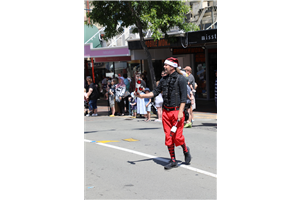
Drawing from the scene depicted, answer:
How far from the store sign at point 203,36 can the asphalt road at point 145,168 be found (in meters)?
5.01

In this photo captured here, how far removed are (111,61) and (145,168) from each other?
16741 millimetres

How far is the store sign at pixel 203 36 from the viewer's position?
14.0 m

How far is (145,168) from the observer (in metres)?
6.26

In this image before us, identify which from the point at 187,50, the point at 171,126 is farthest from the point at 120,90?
the point at 171,126

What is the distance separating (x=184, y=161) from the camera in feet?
22.2

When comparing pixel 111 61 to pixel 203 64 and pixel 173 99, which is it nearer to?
pixel 203 64

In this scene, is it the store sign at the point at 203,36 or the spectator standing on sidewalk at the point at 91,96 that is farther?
the spectator standing on sidewalk at the point at 91,96

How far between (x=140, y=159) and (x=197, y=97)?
13.8 meters

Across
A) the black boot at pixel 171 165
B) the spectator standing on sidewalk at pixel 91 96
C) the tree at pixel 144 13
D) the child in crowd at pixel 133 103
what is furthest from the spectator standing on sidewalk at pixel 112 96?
the black boot at pixel 171 165

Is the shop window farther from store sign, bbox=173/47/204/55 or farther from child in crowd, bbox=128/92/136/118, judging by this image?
child in crowd, bbox=128/92/136/118

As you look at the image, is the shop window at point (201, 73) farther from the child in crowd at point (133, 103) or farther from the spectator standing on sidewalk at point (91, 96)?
the spectator standing on sidewalk at point (91, 96)

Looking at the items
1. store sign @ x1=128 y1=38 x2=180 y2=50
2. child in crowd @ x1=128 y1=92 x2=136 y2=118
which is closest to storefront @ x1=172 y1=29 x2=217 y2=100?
store sign @ x1=128 y1=38 x2=180 y2=50
